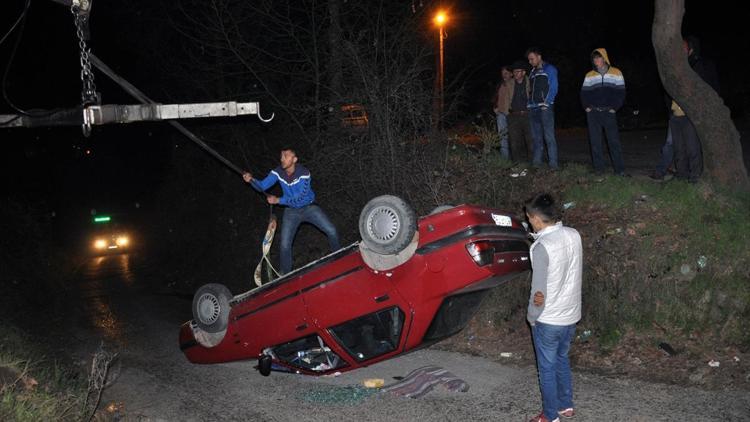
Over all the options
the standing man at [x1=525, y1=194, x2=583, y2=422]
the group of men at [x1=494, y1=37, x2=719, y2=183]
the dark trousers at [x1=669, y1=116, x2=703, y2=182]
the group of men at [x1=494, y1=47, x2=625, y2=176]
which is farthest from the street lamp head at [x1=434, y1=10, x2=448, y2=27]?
the standing man at [x1=525, y1=194, x2=583, y2=422]

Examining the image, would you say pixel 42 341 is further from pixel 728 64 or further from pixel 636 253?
pixel 728 64

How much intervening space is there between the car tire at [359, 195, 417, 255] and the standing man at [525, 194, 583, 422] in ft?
3.44

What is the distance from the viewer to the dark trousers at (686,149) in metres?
8.77

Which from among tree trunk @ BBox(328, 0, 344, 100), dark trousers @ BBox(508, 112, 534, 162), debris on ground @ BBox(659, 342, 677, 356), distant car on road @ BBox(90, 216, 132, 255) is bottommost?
distant car on road @ BBox(90, 216, 132, 255)

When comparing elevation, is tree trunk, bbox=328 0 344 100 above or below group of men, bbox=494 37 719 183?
above

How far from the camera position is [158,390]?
7.11m

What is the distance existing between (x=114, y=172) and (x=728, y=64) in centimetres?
3428

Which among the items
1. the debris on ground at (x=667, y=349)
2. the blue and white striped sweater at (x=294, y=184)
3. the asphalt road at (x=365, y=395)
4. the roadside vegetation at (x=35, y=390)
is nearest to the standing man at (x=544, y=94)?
the blue and white striped sweater at (x=294, y=184)

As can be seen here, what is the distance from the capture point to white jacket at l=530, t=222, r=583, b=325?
4.71 metres

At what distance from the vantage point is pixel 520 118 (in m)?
10.4

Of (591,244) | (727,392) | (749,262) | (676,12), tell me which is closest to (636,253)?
(591,244)

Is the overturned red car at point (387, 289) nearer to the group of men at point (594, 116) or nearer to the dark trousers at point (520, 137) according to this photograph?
the group of men at point (594, 116)

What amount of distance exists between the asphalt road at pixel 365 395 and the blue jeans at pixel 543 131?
150 inches

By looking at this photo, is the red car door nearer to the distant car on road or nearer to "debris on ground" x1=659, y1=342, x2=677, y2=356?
"debris on ground" x1=659, y1=342, x2=677, y2=356
